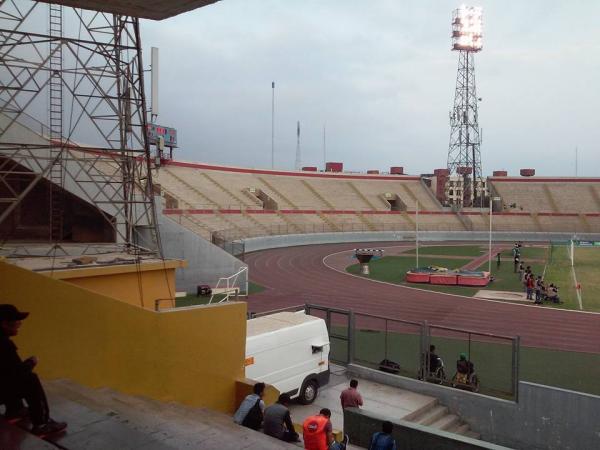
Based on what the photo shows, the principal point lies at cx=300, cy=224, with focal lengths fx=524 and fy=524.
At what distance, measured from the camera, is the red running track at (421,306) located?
1905cm

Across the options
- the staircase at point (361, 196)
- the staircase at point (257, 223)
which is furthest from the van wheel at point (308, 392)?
the staircase at point (361, 196)

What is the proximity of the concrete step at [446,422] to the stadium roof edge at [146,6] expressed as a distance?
912 centimetres

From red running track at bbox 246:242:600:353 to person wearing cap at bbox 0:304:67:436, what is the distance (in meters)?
16.3

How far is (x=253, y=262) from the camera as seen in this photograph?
4041cm

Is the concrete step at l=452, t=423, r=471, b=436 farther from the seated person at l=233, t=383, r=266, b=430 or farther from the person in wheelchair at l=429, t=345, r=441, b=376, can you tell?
the seated person at l=233, t=383, r=266, b=430

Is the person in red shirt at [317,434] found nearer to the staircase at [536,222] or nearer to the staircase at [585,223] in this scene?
the staircase at [536,222]

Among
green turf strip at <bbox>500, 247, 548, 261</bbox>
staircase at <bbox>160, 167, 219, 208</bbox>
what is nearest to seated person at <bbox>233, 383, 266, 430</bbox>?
green turf strip at <bbox>500, 247, 548, 261</bbox>

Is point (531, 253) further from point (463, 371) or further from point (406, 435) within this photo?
point (406, 435)

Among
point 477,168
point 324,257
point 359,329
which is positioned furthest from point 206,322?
point 477,168

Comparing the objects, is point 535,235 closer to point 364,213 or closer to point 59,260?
point 364,213

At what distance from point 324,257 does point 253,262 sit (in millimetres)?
6989

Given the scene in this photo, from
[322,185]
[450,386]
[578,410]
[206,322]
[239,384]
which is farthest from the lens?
[322,185]

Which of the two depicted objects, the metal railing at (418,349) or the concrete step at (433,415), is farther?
the metal railing at (418,349)

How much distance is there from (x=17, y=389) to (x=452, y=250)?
164 ft
